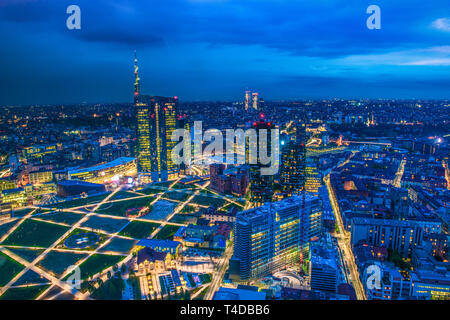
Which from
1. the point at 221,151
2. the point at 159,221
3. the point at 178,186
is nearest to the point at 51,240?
the point at 159,221

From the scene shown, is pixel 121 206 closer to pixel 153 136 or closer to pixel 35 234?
pixel 35 234

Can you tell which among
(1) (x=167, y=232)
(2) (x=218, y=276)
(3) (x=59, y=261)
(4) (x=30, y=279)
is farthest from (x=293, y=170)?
(4) (x=30, y=279)

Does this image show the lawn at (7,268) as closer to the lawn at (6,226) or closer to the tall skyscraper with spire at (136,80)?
the lawn at (6,226)

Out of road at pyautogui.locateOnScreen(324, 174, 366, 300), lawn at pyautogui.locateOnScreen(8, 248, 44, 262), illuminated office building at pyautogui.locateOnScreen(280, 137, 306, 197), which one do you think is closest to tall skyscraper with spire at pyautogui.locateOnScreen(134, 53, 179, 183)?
illuminated office building at pyautogui.locateOnScreen(280, 137, 306, 197)

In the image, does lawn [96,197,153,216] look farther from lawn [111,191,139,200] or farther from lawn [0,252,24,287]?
lawn [0,252,24,287]

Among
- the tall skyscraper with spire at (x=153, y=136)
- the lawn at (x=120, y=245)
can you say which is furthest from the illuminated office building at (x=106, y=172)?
the lawn at (x=120, y=245)
